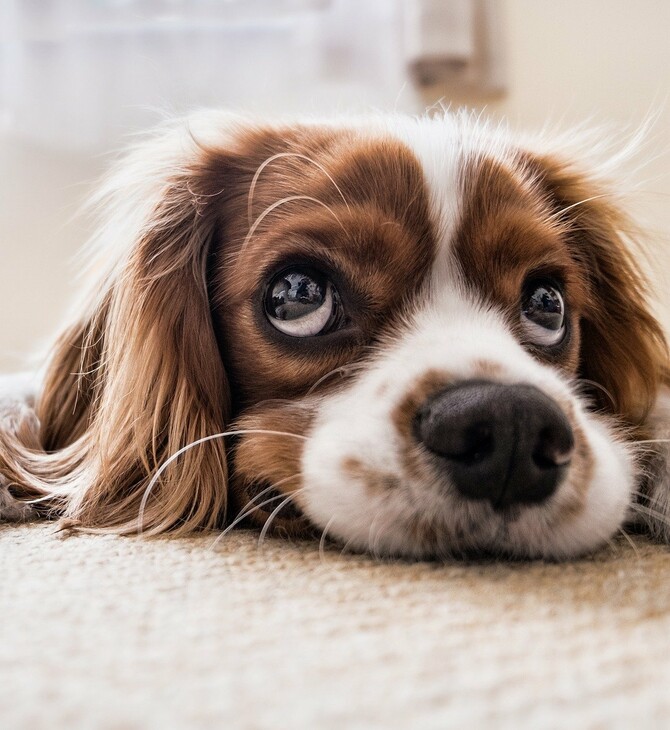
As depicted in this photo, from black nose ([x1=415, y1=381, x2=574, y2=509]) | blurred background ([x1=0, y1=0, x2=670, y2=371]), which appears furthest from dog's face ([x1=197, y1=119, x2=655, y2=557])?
blurred background ([x1=0, y1=0, x2=670, y2=371])

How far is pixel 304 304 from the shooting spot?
1.22m

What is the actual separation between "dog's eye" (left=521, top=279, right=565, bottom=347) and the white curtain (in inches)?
60.6

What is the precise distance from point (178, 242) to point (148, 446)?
1.09 feet

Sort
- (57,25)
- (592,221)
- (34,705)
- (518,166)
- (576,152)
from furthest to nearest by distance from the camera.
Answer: (57,25) < (576,152) < (592,221) < (518,166) < (34,705)

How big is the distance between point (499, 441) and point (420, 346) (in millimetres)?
250

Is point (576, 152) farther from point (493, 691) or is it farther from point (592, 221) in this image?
point (493, 691)

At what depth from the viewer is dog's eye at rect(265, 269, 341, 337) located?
1.21 meters

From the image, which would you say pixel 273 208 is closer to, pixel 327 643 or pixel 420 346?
pixel 420 346

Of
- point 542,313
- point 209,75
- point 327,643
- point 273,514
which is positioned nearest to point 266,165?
point 542,313

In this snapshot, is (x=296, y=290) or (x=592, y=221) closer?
(x=296, y=290)

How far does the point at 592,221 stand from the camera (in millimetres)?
1599

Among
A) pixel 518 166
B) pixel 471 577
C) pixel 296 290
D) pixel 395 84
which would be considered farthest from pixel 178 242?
pixel 395 84

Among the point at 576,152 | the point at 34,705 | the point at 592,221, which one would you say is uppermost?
the point at 576,152

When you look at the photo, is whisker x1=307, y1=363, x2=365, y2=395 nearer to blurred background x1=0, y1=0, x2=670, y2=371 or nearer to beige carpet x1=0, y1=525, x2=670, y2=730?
beige carpet x1=0, y1=525, x2=670, y2=730
